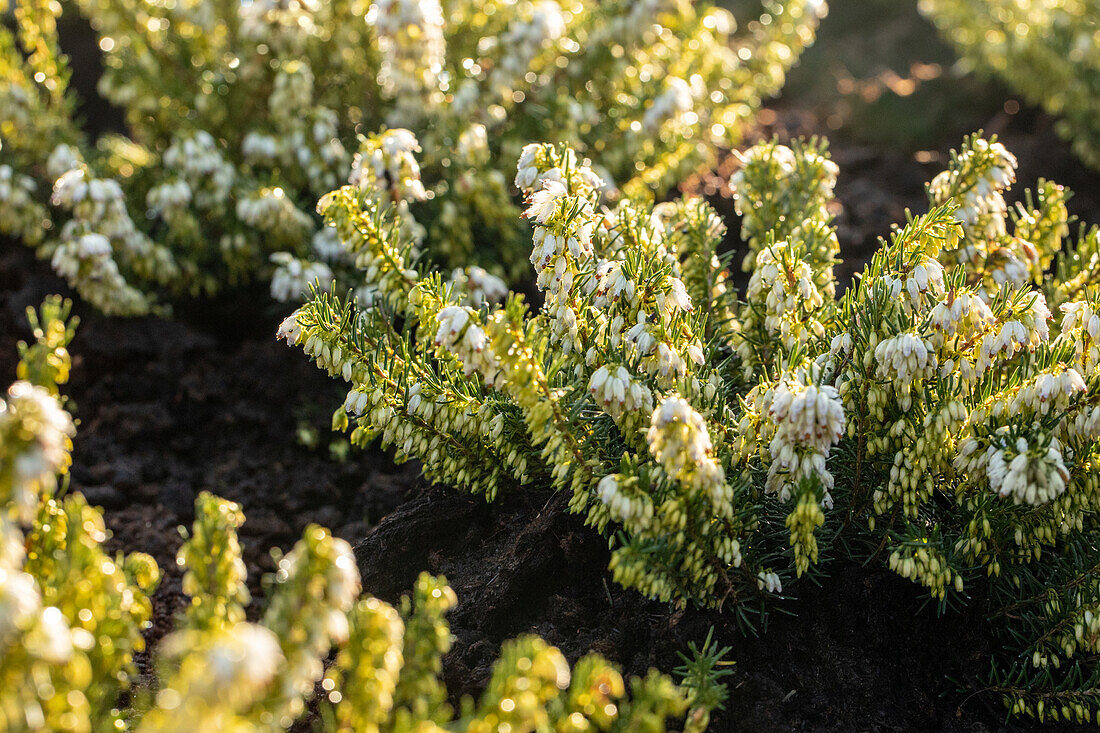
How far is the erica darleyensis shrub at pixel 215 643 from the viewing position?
1476mm

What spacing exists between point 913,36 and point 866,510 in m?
6.59

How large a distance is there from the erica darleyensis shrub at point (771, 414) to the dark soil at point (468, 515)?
143mm

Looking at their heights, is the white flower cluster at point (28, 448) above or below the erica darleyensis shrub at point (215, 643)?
above

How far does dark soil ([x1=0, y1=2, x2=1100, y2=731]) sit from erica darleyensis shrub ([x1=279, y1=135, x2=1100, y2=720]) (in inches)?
5.6

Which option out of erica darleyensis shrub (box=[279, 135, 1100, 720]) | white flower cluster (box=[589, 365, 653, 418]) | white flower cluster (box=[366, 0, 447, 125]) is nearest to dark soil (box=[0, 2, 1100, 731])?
erica darleyensis shrub (box=[279, 135, 1100, 720])

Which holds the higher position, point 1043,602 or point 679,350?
point 679,350

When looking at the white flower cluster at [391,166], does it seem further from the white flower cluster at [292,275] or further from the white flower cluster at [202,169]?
the white flower cluster at [202,169]

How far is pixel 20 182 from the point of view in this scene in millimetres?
4371

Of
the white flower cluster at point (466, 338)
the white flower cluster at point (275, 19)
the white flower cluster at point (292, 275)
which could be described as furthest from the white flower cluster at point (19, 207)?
the white flower cluster at point (466, 338)

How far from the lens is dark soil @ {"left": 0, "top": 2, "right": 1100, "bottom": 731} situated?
2.61 metres

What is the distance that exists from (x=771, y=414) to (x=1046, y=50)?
4426mm

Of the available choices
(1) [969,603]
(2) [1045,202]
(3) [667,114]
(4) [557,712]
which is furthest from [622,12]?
(4) [557,712]

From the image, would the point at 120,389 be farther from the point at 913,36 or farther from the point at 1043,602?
the point at 913,36

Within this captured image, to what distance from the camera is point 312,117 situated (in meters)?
4.49
